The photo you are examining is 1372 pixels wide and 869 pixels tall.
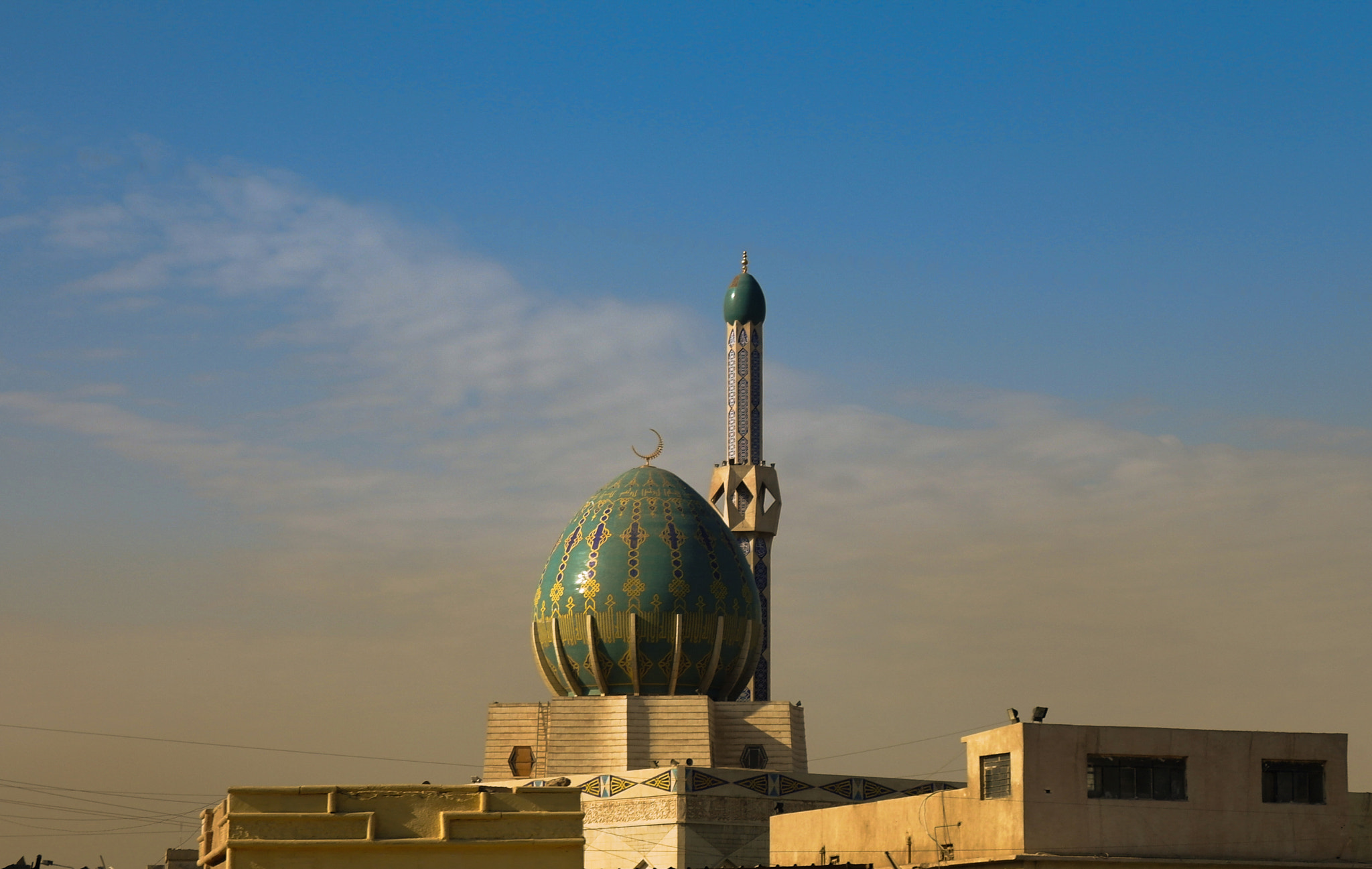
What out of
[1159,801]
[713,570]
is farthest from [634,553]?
[1159,801]

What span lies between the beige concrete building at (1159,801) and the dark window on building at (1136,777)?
0.4 inches

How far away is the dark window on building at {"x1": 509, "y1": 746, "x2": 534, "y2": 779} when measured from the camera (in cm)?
3594

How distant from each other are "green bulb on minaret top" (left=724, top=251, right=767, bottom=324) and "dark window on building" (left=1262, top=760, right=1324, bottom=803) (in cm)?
2770

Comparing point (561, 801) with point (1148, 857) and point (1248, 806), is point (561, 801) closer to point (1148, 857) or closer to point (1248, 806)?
point (1148, 857)

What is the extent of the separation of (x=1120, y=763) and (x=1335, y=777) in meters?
2.58

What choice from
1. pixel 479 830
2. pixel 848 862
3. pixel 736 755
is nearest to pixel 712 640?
pixel 736 755

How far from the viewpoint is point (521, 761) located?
36.2 metres

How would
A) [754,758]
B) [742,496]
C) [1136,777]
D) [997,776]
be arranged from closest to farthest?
[1136,777], [997,776], [754,758], [742,496]

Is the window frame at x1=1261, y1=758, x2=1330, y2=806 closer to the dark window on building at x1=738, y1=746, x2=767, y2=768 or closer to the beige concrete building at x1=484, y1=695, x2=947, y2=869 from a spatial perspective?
the beige concrete building at x1=484, y1=695, x2=947, y2=869

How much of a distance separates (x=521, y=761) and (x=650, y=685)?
9.87 feet

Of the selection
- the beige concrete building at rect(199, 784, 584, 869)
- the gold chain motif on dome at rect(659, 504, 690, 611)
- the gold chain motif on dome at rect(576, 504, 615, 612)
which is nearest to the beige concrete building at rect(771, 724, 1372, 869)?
the beige concrete building at rect(199, 784, 584, 869)

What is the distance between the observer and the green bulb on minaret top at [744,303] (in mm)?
47594

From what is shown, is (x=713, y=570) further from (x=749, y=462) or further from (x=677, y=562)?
(x=749, y=462)

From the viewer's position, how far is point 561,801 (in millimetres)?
18625
